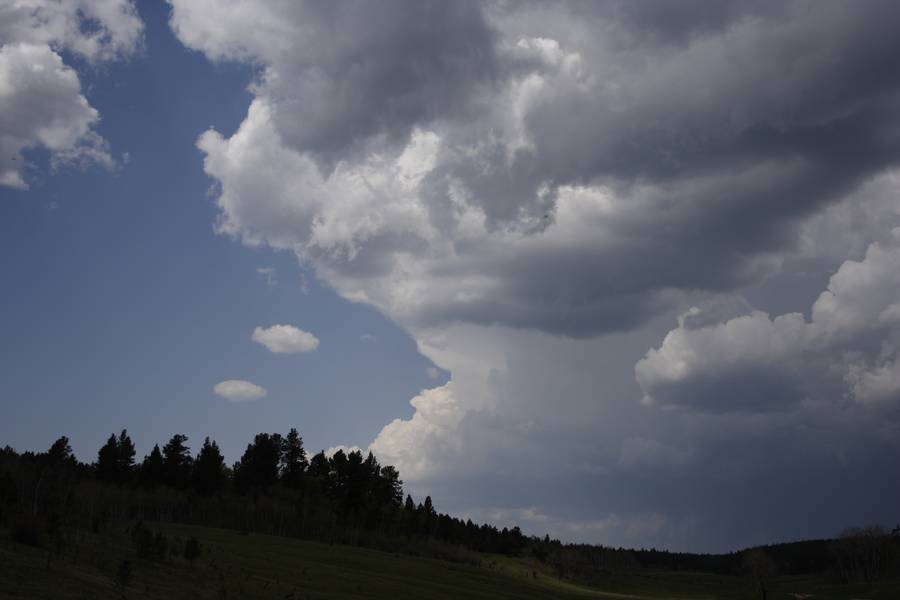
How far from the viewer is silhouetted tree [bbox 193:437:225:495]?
6427 inches

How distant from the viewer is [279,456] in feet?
615

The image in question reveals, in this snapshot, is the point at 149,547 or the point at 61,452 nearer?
the point at 149,547

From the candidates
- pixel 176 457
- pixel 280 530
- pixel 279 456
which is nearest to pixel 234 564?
pixel 280 530

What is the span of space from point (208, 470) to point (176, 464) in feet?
29.7

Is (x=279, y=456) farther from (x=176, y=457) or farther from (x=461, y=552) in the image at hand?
(x=461, y=552)

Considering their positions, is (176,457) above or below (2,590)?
above

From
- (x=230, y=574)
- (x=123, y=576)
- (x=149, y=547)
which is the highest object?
(x=149, y=547)

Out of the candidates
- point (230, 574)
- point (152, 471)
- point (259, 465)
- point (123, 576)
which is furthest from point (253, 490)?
point (123, 576)

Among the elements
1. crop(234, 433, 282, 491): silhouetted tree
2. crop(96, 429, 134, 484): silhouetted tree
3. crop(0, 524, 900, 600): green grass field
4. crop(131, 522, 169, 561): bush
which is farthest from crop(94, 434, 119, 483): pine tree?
crop(131, 522, 169, 561): bush

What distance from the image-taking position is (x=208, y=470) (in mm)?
165125

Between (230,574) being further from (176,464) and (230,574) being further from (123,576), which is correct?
(176,464)

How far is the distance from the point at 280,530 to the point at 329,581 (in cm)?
8786

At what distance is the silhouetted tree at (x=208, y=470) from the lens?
163250 millimetres

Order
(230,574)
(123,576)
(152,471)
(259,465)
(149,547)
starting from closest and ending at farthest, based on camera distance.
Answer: (123,576), (149,547), (230,574), (152,471), (259,465)
